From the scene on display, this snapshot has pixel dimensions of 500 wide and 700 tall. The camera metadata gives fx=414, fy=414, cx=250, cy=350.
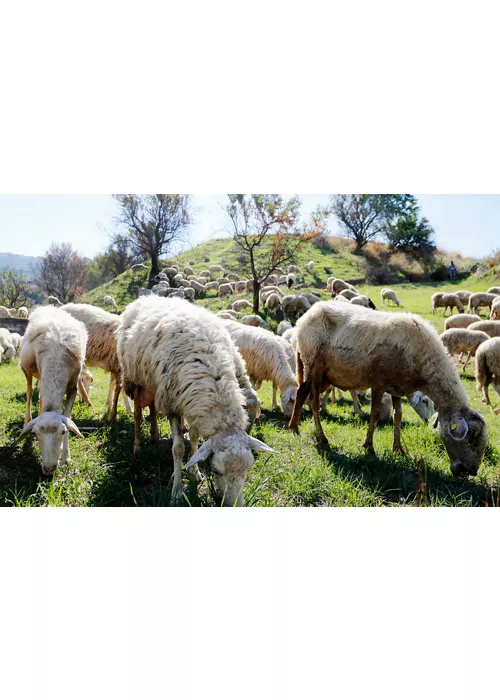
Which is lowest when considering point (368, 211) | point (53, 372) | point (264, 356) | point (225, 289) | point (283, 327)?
point (264, 356)

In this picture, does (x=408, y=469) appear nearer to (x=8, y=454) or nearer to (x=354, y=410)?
(x=354, y=410)

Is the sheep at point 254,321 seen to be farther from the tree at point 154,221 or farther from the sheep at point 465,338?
the sheep at point 465,338

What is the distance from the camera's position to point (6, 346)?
752 cm

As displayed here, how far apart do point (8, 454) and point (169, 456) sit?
55.8 inches

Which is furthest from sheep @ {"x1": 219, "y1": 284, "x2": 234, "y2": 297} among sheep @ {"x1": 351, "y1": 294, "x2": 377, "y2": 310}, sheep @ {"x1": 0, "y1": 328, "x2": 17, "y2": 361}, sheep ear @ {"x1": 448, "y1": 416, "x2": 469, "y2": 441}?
sheep @ {"x1": 0, "y1": 328, "x2": 17, "y2": 361}

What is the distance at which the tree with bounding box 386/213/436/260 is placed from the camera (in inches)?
207

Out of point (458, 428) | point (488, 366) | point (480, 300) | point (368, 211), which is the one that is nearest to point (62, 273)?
point (368, 211)

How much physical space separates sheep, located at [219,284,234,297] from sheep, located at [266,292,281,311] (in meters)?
0.67

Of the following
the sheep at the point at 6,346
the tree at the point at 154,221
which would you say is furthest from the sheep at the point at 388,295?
the sheep at the point at 6,346

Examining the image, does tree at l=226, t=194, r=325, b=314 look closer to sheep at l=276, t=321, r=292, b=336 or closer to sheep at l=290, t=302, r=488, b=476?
sheep at l=290, t=302, r=488, b=476

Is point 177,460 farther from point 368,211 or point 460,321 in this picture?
point 460,321

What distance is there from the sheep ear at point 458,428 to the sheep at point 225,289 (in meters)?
3.76

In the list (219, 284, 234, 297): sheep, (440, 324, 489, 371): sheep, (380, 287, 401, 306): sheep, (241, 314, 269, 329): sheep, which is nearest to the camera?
(380, 287, 401, 306): sheep

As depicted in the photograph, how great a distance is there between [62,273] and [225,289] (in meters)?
2.38
